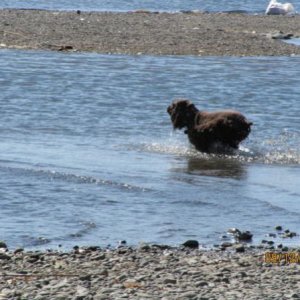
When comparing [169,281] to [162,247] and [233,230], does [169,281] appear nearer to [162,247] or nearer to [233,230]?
[162,247]

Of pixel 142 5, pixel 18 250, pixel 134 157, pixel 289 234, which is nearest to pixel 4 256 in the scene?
pixel 18 250

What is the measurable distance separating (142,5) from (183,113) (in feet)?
99.9

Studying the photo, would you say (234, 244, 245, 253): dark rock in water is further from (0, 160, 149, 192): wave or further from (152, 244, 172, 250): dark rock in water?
(0, 160, 149, 192): wave

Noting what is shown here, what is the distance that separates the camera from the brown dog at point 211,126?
49.0ft

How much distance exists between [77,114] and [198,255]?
9491 millimetres

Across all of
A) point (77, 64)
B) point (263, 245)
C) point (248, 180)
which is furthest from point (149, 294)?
point (77, 64)

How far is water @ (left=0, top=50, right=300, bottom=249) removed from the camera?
1116 cm

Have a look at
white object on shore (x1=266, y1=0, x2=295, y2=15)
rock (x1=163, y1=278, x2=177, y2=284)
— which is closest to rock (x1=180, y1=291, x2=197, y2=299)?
rock (x1=163, y1=278, x2=177, y2=284)

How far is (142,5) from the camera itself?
4550 centimetres

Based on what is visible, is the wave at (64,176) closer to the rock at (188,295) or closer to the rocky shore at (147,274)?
the rocky shore at (147,274)

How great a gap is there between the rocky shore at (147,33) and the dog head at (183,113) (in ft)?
39.2

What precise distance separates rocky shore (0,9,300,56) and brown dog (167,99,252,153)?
12.0 meters

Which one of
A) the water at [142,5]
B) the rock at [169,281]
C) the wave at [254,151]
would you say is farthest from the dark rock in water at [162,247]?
the water at [142,5]

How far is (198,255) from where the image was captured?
9.70 metres
